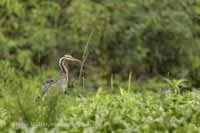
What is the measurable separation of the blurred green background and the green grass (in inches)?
287

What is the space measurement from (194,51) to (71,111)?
943 cm

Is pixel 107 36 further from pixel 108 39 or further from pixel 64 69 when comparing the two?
pixel 64 69

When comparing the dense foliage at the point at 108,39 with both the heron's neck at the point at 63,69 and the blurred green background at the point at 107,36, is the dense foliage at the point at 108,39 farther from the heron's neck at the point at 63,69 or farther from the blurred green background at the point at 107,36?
the heron's neck at the point at 63,69

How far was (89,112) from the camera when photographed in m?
7.46

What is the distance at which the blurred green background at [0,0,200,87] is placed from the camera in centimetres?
1584

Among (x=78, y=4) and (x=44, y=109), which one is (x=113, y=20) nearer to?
(x=78, y=4)

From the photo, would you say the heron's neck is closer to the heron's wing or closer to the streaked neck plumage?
the streaked neck plumage

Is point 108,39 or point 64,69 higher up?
point 108,39

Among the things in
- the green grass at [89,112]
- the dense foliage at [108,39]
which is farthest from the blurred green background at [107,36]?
the green grass at [89,112]

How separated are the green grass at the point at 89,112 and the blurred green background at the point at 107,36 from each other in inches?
287

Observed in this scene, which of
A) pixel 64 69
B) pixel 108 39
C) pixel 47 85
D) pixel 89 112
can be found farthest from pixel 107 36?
pixel 89 112

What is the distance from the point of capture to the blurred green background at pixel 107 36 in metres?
15.8

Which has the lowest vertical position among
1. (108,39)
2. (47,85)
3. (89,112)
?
(89,112)

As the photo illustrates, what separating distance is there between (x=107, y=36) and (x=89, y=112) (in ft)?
29.2
